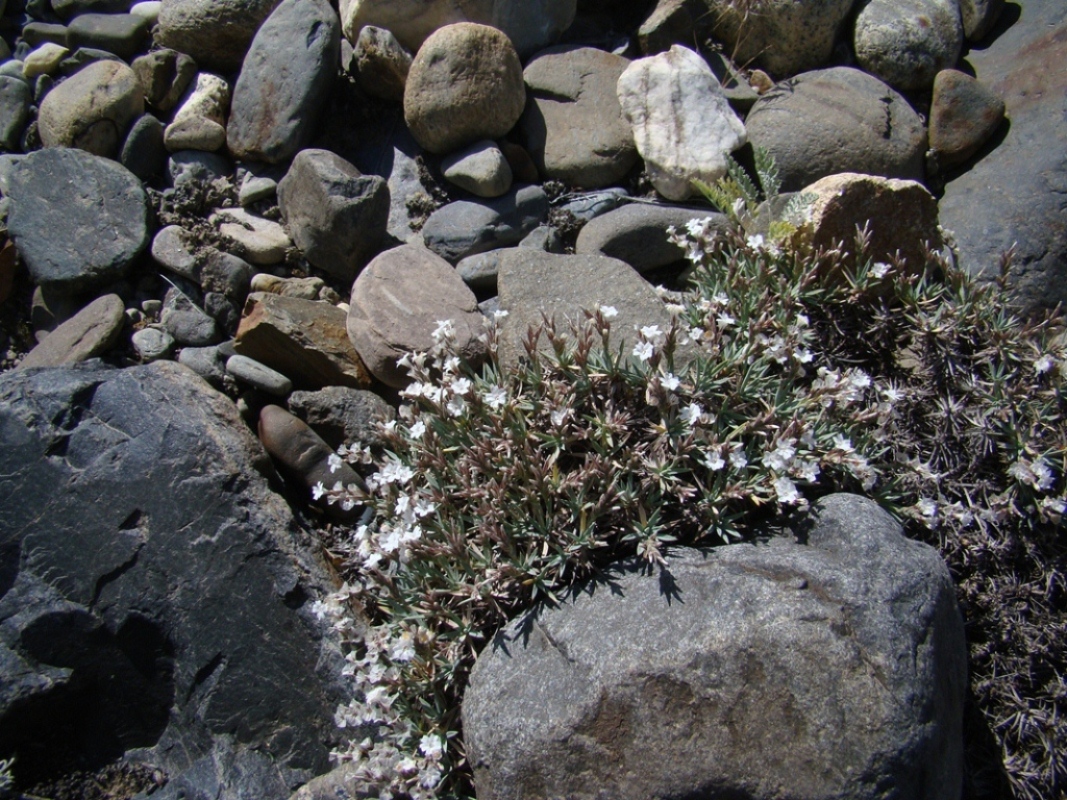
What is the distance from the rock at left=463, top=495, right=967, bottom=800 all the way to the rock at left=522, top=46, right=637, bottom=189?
303cm

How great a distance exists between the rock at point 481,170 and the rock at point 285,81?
3.61 ft

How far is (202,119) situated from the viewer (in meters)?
5.61

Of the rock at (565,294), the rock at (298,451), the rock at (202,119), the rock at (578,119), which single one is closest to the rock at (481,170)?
the rock at (578,119)

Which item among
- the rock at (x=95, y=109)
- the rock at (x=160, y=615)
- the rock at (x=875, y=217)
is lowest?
the rock at (x=160, y=615)

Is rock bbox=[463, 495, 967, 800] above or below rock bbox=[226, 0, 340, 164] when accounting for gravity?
below

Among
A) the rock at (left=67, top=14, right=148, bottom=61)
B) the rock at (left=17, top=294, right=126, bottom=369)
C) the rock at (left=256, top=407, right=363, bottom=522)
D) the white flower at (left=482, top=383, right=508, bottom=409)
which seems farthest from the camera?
the rock at (left=67, top=14, right=148, bottom=61)

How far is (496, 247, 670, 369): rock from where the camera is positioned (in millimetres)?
4219

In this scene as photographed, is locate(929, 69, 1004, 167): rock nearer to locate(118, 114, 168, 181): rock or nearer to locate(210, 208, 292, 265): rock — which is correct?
locate(210, 208, 292, 265): rock

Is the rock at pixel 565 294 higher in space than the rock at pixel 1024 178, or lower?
lower

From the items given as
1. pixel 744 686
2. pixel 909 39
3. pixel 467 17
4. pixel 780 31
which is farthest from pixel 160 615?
pixel 909 39

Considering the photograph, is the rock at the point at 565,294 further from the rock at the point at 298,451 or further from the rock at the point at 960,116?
the rock at the point at 960,116

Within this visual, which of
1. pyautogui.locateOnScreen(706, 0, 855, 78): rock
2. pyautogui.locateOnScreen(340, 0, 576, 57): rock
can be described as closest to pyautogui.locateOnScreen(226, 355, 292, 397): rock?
pyautogui.locateOnScreen(340, 0, 576, 57): rock

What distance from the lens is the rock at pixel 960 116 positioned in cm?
499

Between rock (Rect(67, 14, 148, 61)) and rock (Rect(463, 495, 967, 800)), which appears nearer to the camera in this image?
rock (Rect(463, 495, 967, 800))
